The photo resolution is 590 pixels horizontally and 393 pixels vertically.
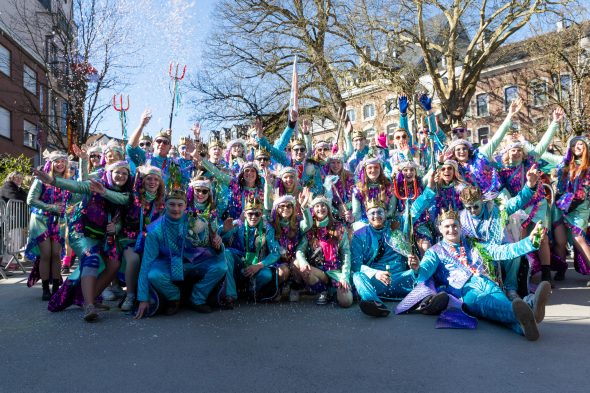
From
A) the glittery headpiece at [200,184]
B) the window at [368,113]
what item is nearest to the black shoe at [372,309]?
the glittery headpiece at [200,184]

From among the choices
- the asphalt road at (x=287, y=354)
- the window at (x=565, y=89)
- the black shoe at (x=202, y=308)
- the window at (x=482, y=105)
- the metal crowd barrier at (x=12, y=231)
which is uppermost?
the window at (x=482, y=105)

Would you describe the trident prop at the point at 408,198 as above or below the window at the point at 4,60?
below

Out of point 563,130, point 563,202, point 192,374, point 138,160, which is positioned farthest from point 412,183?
point 563,130

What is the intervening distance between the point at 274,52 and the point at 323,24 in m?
2.49

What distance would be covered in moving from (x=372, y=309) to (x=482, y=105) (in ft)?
105

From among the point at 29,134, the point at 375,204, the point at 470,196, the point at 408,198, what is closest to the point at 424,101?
the point at 408,198

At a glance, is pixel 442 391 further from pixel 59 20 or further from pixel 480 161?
pixel 59 20

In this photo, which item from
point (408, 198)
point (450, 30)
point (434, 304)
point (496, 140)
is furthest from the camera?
point (450, 30)

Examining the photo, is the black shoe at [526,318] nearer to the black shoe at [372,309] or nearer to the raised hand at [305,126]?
the black shoe at [372,309]

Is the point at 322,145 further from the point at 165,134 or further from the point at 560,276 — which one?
the point at 560,276

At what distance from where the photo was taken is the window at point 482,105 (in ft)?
108

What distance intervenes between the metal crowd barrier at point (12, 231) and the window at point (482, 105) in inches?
1193

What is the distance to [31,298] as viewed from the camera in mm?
5629

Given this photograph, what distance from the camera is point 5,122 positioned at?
21.8m
